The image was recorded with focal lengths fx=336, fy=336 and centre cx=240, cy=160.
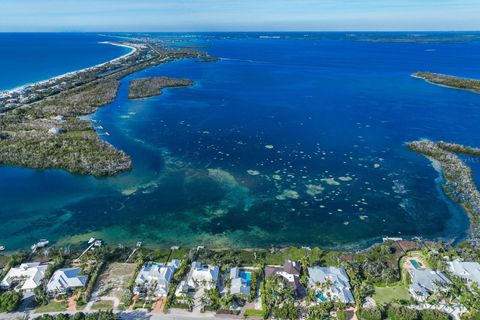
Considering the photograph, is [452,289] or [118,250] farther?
[118,250]

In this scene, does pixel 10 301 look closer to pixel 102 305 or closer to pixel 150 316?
pixel 102 305

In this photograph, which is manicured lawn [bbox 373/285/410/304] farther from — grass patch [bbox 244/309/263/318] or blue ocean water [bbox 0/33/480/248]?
grass patch [bbox 244/309/263/318]

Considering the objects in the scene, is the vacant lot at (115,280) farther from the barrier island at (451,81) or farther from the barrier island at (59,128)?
the barrier island at (451,81)

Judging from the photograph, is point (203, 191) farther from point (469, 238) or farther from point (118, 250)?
point (469, 238)

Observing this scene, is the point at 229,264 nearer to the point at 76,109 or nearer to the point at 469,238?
the point at 469,238

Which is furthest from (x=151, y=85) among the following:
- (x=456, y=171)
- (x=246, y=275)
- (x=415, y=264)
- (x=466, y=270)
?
(x=466, y=270)

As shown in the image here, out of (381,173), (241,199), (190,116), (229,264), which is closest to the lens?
(229,264)

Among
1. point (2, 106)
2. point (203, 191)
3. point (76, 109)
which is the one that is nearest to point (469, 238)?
point (203, 191)

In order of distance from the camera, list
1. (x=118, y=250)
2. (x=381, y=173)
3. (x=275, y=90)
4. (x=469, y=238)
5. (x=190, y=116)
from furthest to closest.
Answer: (x=275, y=90)
(x=190, y=116)
(x=381, y=173)
(x=469, y=238)
(x=118, y=250)
